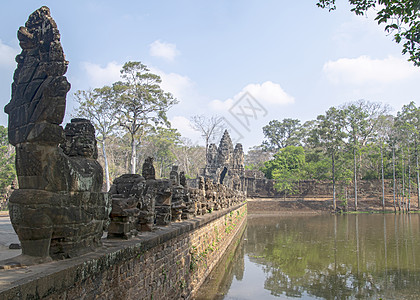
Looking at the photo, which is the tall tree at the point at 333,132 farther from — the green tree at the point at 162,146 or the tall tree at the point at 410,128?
the green tree at the point at 162,146

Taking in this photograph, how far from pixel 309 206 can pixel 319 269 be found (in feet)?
81.8

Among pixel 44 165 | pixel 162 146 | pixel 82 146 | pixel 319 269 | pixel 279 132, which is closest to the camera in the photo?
pixel 44 165

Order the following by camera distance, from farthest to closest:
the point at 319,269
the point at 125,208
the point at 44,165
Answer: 1. the point at 319,269
2. the point at 125,208
3. the point at 44,165

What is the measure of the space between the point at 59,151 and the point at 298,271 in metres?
8.00

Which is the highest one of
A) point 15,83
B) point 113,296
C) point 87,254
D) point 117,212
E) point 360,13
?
point 360,13

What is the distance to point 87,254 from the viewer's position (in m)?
3.20

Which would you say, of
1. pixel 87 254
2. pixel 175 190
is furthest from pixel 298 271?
pixel 87 254

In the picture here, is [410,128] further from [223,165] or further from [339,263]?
[339,263]

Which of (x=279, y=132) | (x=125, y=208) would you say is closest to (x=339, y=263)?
(x=125, y=208)

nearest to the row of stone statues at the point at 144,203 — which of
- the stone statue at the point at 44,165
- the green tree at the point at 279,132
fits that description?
the stone statue at the point at 44,165

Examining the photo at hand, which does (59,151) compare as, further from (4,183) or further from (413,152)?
(413,152)

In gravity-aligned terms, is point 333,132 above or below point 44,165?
above

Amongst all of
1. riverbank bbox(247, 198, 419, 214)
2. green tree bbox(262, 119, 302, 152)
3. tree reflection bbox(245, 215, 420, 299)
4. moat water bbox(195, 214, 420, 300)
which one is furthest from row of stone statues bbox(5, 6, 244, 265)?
green tree bbox(262, 119, 302, 152)

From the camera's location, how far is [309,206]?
3341 centimetres
